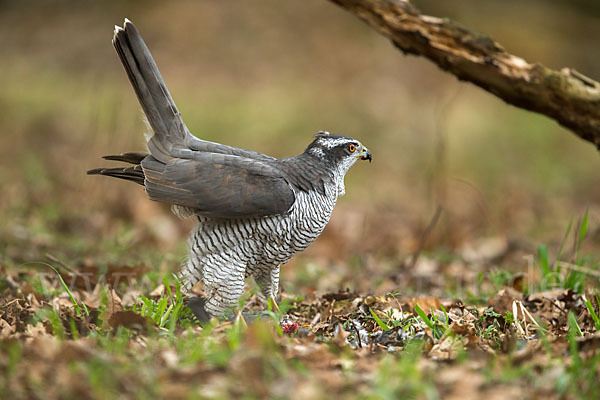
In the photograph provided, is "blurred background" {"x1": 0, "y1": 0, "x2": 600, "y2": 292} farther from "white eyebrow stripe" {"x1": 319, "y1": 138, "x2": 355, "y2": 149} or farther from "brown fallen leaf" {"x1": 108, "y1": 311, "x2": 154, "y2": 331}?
"brown fallen leaf" {"x1": 108, "y1": 311, "x2": 154, "y2": 331}

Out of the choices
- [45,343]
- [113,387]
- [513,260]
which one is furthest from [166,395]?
[513,260]

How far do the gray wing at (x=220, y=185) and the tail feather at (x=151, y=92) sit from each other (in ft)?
0.62

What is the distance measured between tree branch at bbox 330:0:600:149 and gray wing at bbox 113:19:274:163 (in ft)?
5.06

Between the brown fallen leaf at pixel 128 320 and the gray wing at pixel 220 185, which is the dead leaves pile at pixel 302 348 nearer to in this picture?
the brown fallen leaf at pixel 128 320

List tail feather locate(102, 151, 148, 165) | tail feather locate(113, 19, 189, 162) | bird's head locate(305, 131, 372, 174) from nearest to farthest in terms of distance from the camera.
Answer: tail feather locate(113, 19, 189, 162) < bird's head locate(305, 131, 372, 174) < tail feather locate(102, 151, 148, 165)

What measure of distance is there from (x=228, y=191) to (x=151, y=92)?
41.4 inches

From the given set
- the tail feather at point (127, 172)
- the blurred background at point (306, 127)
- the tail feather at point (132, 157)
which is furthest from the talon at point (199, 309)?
the blurred background at point (306, 127)

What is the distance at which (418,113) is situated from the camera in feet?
50.5

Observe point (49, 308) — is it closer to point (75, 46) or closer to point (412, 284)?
point (412, 284)

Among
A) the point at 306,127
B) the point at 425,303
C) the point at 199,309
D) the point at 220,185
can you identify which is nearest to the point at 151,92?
the point at 220,185

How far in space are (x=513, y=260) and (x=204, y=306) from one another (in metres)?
4.05

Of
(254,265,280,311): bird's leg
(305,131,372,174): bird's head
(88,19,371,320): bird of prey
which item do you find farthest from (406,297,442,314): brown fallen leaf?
(305,131,372,174): bird's head

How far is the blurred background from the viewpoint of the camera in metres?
7.45

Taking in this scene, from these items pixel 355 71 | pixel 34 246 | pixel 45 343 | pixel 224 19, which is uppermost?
pixel 224 19
